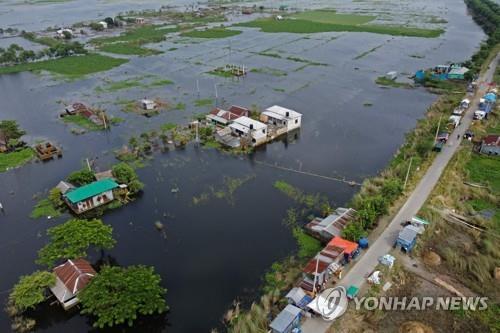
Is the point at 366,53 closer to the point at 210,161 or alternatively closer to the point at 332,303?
the point at 210,161

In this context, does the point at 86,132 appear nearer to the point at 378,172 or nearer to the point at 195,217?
the point at 195,217

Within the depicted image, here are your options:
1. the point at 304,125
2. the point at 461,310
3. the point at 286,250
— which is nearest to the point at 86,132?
the point at 304,125

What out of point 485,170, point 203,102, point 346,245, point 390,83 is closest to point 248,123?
point 203,102

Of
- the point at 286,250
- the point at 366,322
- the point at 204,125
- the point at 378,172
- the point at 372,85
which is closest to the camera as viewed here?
the point at 366,322

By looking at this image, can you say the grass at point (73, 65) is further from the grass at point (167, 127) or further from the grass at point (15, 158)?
the grass at point (167, 127)

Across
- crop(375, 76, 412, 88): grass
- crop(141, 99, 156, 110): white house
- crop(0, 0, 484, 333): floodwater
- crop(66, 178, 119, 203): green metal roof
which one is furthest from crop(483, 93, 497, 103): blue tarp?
crop(66, 178, 119, 203): green metal roof

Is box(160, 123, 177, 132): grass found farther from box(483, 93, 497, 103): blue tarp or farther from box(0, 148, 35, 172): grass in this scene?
box(483, 93, 497, 103): blue tarp
